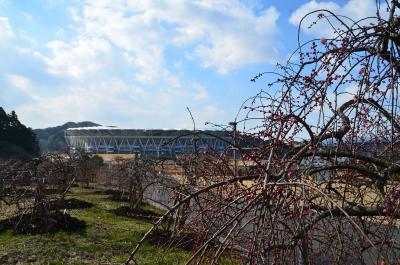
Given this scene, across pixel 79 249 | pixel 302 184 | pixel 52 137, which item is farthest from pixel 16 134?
pixel 52 137

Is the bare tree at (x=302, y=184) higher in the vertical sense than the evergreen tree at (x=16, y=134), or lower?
lower

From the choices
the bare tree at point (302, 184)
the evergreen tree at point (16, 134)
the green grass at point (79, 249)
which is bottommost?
the green grass at point (79, 249)

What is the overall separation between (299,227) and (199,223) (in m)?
0.93

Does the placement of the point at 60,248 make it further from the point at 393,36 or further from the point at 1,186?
the point at 393,36

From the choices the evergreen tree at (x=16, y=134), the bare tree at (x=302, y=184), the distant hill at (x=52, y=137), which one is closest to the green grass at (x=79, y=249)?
the bare tree at (x=302, y=184)

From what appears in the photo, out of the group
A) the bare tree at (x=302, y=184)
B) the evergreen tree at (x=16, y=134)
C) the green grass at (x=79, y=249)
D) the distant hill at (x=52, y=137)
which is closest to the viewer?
the bare tree at (x=302, y=184)

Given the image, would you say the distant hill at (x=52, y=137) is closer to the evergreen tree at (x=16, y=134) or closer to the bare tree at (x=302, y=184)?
the evergreen tree at (x=16, y=134)

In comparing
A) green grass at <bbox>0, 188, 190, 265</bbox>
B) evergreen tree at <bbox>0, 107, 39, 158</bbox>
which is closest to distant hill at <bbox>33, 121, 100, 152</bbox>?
evergreen tree at <bbox>0, 107, 39, 158</bbox>

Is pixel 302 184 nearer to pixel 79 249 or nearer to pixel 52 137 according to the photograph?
pixel 79 249

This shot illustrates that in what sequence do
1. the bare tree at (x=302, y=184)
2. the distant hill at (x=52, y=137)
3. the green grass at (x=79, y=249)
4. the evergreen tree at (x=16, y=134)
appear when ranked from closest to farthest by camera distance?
the bare tree at (x=302, y=184) → the green grass at (x=79, y=249) → the evergreen tree at (x=16, y=134) → the distant hill at (x=52, y=137)

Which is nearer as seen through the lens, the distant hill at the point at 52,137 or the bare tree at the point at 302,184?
the bare tree at the point at 302,184

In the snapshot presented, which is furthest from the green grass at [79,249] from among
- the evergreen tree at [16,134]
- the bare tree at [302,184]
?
the evergreen tree at [16,134]

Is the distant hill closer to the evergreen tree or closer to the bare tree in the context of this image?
the evergreen tree

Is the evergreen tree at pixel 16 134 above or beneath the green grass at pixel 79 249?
above
